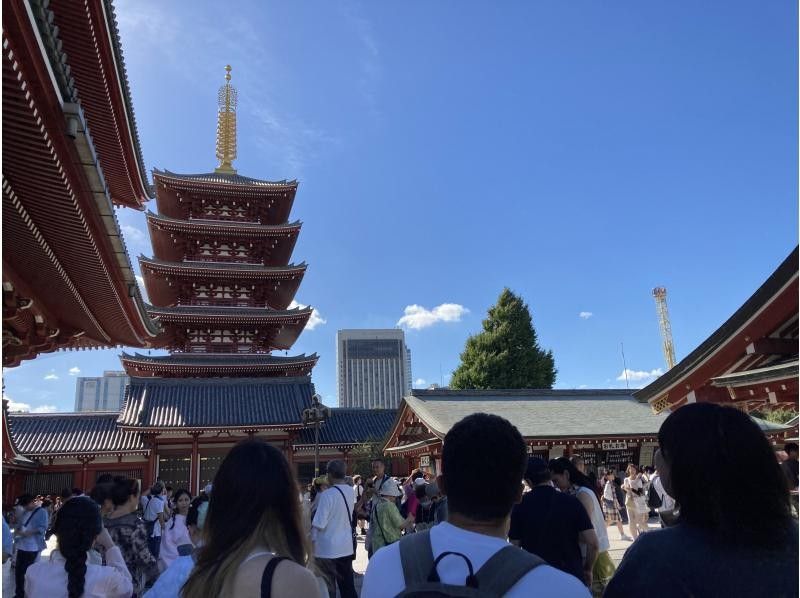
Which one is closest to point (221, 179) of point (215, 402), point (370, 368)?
point (215, 402)

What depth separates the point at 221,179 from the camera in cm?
2638

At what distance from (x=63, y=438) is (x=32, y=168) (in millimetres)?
19117

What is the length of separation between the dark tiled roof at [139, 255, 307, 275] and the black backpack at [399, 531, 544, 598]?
24.1 metres

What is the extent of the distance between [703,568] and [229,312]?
24039mm

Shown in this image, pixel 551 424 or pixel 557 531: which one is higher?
pixel 551 424

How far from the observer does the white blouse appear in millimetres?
2506

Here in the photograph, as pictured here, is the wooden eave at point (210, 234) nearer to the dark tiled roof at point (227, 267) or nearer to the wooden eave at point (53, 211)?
the dark tiled roof at point (227, 267)

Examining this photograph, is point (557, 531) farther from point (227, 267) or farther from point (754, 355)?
point (227, 267)

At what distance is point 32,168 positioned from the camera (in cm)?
542

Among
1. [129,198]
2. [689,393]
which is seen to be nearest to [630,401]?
[689,393]

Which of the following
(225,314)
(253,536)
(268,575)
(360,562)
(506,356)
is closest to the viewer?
(268,575)

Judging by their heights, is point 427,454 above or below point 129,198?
below

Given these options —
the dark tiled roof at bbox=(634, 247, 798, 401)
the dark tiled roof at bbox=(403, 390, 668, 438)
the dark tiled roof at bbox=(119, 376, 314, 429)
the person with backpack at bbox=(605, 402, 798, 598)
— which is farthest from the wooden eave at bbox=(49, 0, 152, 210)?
the dark tiled roof at bbox=(119, 376, 314, 429)

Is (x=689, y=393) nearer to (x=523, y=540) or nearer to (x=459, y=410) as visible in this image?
(x=523, y=540)
